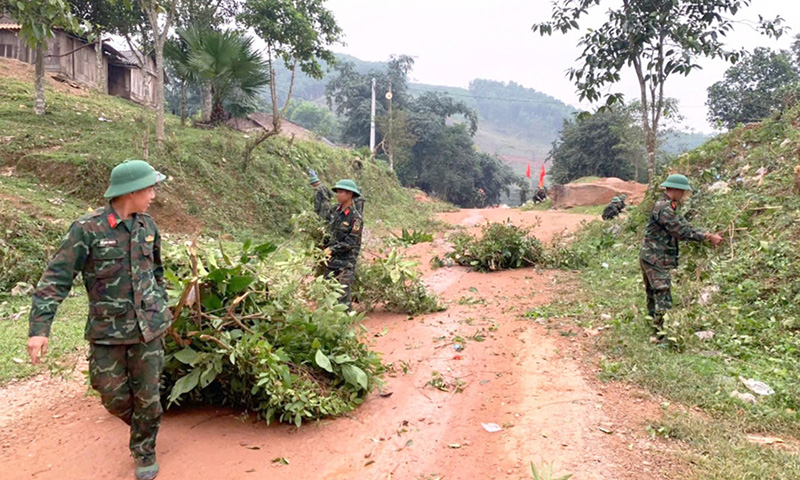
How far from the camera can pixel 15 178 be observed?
1014cm

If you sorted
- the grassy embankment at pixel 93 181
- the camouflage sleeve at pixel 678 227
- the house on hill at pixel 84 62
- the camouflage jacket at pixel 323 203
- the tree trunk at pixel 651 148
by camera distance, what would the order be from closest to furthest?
the camouflage sleeve at pixel 678 227
the camouflage jacket at pixel 323 203
the grassy embankment at pixel 93 181
the tree trunk at pixel 651 148
the house on hill at pixel 84 62

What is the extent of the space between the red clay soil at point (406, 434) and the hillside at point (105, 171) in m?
4.46

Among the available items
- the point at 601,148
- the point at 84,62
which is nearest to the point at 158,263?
the point at 84,62

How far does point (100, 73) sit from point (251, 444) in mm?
23436

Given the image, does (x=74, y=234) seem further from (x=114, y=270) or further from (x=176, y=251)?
(x=176, y=251)

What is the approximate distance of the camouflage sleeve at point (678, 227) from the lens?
523 centimetres

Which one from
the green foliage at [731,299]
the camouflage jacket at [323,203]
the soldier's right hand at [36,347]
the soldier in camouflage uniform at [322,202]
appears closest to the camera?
the soldier's right hand at [36,347]

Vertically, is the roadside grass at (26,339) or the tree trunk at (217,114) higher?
the tree trunk at (217,114)

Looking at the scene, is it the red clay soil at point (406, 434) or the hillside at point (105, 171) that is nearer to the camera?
the red clay soil at point (406, 434)

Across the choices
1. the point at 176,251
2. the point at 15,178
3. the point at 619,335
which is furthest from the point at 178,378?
the point at 15,178

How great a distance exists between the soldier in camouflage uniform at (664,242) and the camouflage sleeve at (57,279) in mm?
4929

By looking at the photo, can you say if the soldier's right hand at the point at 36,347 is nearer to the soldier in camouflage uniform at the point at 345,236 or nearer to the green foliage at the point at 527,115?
the soldier in camouflage uniform at the point at 345,236

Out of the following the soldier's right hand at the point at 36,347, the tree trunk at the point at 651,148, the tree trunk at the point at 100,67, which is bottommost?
the soldier's right hand at the point at 36,347

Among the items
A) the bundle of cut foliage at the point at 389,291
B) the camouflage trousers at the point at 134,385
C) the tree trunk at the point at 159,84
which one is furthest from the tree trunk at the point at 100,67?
the camouflage trousers at the point at 134,385
